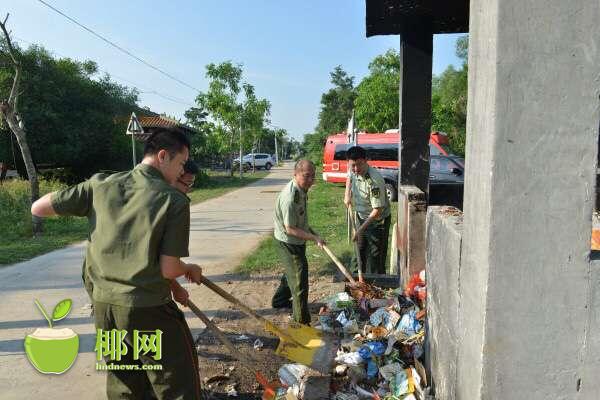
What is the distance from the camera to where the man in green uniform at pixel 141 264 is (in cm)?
237

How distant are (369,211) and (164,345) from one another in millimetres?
3931

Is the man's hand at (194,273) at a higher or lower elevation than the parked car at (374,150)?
lower

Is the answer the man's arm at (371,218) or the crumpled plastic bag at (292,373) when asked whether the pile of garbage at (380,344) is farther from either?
the man's arm at (371,218)

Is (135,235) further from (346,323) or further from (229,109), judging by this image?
(229,109)

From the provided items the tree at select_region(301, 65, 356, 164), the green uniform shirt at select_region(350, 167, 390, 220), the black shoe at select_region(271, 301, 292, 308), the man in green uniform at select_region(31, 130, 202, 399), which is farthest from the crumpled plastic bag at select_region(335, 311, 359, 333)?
the tree at select_region(301, 65, 356, 164)

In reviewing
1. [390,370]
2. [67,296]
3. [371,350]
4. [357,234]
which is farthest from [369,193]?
[67,296]

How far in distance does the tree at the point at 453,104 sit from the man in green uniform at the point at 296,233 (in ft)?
53.1

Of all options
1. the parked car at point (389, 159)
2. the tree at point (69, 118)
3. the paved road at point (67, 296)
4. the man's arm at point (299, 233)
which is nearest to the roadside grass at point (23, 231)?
the paved road at point (67, 296)

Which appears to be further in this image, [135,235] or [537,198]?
[135,235]

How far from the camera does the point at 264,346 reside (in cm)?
441

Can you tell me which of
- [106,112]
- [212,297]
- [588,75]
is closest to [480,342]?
[588,75]

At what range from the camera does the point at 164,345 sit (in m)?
2.53

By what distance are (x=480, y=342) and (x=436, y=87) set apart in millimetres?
39688

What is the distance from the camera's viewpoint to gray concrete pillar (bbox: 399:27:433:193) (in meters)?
5.41
